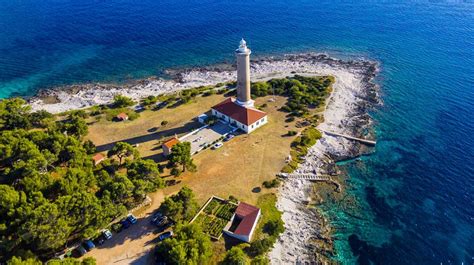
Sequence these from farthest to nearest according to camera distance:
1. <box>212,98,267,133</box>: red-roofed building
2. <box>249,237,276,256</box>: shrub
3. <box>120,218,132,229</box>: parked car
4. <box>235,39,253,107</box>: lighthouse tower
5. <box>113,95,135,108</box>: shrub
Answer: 1. <box>113,95,135,108</box>: shrub
2. <box>212,98,267,133</box>: red-roofed building
3. <box>235,39,253,107</box>: lighthouse tower
4. <box>120,218,132,229</box>: parked car
5. <box>249,237,276,256</box>: shrub

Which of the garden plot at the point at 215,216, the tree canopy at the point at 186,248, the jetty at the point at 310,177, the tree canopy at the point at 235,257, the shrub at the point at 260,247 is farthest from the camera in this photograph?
the jetty at the point at 310,177

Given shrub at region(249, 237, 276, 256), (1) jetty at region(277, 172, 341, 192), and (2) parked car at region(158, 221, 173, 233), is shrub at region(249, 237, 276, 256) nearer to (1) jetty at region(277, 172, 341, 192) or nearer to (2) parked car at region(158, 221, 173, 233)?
(2) parked car at region(158, 221, 173, 233)

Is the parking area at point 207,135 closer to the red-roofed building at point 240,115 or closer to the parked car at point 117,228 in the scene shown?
the red-roofed building at point 240,115

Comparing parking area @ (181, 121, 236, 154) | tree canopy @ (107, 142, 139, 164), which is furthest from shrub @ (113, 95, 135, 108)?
tree canopy @ (107, 142, 139, 164)

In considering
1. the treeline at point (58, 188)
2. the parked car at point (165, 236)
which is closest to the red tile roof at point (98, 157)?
the treeline at point (58, 188)

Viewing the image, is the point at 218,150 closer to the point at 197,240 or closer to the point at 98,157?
the point at 98,157

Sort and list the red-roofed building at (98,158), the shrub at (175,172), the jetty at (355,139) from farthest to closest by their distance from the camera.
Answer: the jetty at (355,139), the red-roofed building at (98,158), the shrub at (175,172)
